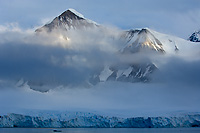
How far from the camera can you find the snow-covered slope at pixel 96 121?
158m

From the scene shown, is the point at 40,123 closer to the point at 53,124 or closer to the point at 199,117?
the point at 53,124

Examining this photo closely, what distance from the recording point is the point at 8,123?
524 feet

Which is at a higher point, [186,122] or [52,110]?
[52,110]

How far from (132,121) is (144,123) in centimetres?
451

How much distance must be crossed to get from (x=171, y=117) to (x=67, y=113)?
4150 centimetres

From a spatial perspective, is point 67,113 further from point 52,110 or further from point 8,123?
point 8,123

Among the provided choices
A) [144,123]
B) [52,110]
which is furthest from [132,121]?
[52,110]

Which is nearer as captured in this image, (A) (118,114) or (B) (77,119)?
(B) (77,119)

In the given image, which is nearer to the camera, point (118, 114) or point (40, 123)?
point (40, 123)

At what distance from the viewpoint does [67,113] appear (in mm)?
173250

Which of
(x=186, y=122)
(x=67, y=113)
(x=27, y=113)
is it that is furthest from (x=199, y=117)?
(x=27, y=113)

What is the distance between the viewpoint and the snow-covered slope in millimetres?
157750

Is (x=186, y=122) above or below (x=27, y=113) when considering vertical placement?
below

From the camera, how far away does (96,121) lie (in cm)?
15988
